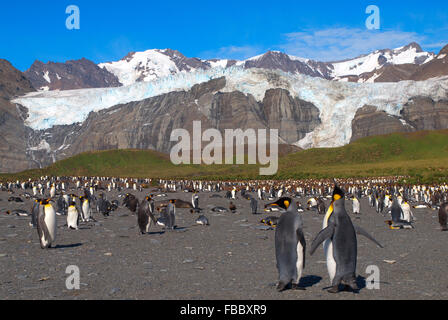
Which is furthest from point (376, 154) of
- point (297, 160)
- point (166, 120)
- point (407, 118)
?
point (166, 120)

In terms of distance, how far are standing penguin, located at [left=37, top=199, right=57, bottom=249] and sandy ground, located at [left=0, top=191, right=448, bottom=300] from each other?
10.2 inches

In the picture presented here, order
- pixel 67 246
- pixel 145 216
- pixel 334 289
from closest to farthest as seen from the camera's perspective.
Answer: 1. pixel 334 289
2. pixel 67 246
3. pixel 145 216

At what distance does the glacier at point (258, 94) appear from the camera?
10019 cm

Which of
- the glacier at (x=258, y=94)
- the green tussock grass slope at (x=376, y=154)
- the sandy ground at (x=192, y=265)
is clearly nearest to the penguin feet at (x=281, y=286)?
the sandy ground at (x=192, y=265)

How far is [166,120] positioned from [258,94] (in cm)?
2416

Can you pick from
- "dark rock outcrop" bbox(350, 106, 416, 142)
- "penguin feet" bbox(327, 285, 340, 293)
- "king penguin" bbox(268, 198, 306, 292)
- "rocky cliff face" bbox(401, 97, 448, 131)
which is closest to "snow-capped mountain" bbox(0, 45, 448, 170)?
"dark rock outcrop" bbox(350, 106, 416, 142)

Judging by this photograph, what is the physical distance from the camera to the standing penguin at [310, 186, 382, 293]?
20.0 feet

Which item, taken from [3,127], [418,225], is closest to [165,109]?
[3,127]

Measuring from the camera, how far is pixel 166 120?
366 feet
